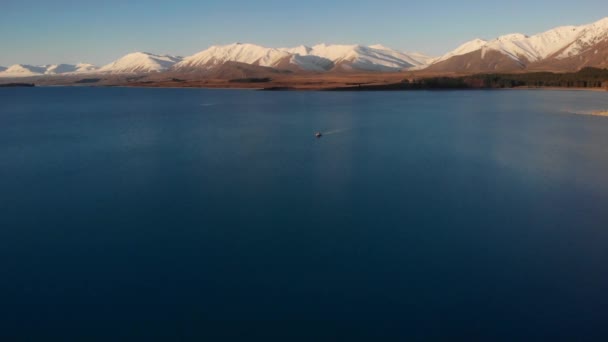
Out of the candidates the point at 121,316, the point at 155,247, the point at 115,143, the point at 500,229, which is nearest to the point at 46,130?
the point at 115,143

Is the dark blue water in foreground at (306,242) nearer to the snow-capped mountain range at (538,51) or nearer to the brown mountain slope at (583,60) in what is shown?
the brown mountain slope at (583,60)

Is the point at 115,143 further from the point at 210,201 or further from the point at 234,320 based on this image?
the point at 234,320

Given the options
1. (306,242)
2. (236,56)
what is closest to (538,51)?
(236,56)

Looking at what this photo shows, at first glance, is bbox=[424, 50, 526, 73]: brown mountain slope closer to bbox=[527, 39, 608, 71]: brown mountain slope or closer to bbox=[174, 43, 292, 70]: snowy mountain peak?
bbox=[527, 39, 608, 71]: brown mountain slope

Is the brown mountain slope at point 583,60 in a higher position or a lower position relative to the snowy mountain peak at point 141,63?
lower

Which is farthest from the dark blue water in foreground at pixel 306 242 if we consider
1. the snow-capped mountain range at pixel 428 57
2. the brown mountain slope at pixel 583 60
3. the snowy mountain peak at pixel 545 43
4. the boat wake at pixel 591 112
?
the snowy mountain peak at pixel 545 43

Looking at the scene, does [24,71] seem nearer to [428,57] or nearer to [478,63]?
[428,57]
